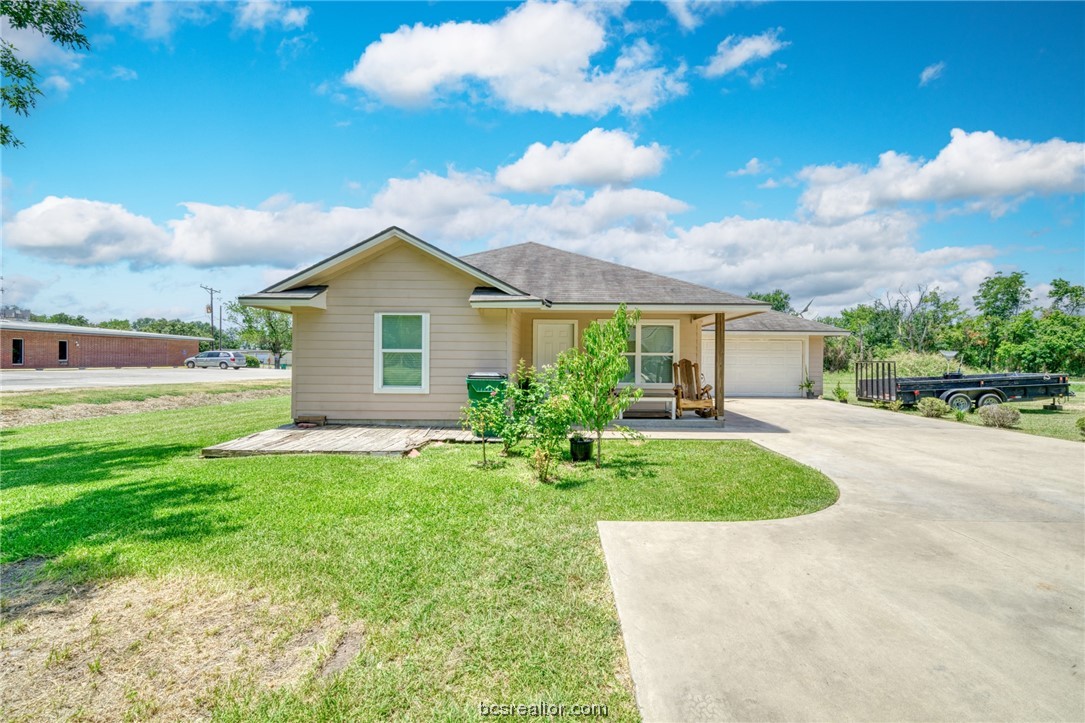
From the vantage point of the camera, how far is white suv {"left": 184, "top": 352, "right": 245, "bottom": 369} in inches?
1532

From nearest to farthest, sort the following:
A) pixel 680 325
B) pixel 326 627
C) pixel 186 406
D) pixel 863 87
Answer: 1. pixel 326 627
2. pixel 680 325
3. pixel 863 87
4. pixel 186 406

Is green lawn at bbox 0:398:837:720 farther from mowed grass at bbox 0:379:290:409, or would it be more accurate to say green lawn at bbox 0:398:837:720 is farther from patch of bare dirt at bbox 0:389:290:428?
mowed grass at bbox 0:379:290:409

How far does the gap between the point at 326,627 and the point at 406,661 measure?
2.03 ft

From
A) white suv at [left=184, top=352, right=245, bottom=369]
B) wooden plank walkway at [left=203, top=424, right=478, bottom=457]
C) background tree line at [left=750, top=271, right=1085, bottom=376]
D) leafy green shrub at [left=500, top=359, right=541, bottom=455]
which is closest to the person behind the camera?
leafy green shrub at [left=500, top=359, right=541, bottom=455]

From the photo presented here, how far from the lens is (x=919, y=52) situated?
11664 millimetres

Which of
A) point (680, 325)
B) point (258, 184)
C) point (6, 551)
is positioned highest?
point (258, 184)

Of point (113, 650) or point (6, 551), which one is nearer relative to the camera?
point (113, 650)

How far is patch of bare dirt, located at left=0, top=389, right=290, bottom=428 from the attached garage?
705 inches

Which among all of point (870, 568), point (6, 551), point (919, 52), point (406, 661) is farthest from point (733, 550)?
point (919, 52)

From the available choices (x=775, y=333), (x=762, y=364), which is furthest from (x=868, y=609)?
(x=762, y=364)

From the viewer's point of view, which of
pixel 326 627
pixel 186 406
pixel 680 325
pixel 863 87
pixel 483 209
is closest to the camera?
pixel 326 627

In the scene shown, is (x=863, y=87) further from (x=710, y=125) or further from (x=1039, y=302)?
(x=1039, y=302)

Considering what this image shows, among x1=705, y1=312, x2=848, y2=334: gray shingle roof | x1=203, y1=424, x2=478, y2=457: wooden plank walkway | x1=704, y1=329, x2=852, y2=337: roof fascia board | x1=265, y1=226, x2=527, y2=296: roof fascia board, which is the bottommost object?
x1=203, y1=424, x2=478, y2=457: wooden plank walkway

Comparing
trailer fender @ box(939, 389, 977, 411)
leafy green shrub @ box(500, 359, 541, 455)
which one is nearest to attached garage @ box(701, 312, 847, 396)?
trailer fender @ box(939, 389, 977, 411)
